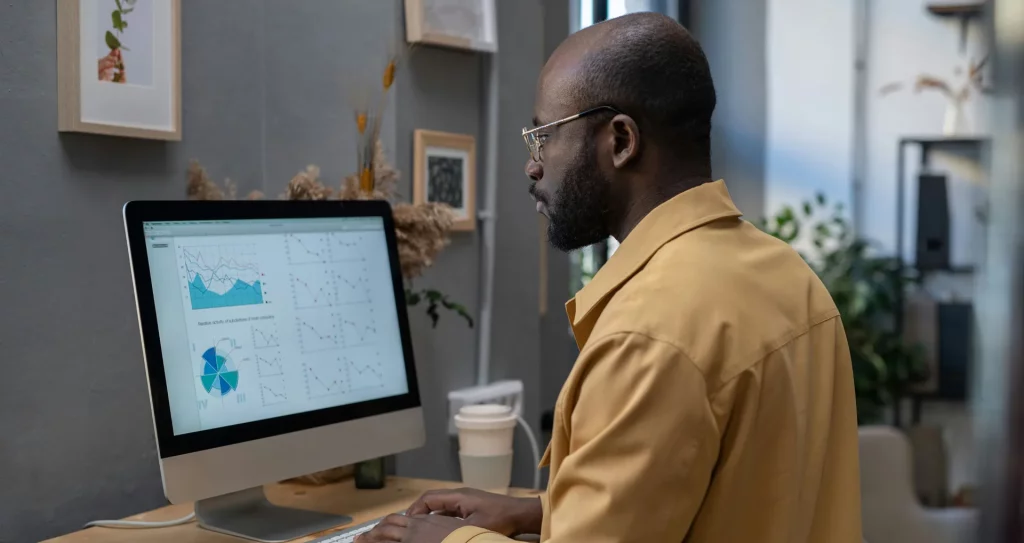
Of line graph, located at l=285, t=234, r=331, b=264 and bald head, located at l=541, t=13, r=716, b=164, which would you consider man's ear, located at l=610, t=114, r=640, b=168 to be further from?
line graph, located at l=285, t=234, r=331, b=264

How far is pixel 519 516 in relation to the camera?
136 cm

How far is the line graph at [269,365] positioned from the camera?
1448 mm

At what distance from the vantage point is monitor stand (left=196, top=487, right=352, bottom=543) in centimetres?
143

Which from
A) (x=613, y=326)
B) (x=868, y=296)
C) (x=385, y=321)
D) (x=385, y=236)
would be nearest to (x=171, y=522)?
(x=385, y=321)

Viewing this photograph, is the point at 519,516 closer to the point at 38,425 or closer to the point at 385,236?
the point at 385,236

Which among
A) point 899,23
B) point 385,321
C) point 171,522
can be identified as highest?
point 899,23

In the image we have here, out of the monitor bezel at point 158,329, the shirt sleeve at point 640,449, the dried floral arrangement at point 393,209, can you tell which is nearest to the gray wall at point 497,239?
the dried floral arrangement at point 393,209

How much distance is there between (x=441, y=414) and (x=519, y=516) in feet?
2.25

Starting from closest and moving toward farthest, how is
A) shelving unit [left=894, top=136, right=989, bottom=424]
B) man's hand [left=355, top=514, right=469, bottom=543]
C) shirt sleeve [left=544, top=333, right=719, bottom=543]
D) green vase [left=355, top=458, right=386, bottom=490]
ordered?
shirt sleeve [left=544, top=333, right=719, bottom=543] → man's hand [left=355, top=514, right=469, bottom=543] → green vase [left=355, top=458, right=386, bottom=490] → shelving unit [left=894, top=136, right=989, bottom=424]

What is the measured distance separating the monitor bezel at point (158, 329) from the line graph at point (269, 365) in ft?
0.21

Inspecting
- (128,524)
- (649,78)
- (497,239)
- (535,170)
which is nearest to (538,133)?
(535,170)

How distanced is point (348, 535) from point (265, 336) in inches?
11.8

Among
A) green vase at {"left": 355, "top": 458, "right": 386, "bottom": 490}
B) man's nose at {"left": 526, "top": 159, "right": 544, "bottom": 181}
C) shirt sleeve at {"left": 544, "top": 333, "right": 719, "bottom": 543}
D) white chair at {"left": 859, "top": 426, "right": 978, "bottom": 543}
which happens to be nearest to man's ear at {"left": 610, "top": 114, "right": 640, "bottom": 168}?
man's nose at {"left": 526, "top": 159, "right": 544, "bottom": 181}

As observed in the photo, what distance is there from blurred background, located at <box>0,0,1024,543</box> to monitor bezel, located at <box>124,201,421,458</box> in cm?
24
